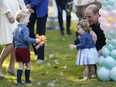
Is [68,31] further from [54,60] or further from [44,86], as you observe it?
[44,86]

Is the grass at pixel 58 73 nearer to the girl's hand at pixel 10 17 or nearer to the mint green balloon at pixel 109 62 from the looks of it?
the mint green balloon at pixel 109 62

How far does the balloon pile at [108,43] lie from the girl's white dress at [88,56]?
119 millimetres

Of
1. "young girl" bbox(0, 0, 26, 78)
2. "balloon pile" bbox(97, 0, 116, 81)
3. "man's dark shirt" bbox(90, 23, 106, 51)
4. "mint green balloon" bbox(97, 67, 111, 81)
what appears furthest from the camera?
"man's dark shirt" bbox(90, 23, 106, 51)

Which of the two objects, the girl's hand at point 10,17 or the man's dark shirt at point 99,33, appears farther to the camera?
the man's dark shirt at point 99,33

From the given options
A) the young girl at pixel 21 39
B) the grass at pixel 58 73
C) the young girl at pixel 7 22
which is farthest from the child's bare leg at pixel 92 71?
the young girl at pixel 7 22

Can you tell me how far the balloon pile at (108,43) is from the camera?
18.7 feet

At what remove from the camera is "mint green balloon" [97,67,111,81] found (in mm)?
5824

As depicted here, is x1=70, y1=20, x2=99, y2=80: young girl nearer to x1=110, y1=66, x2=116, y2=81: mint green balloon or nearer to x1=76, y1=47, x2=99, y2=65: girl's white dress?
x1=76, y1=47, x2=99, y2=65: girl's white dress

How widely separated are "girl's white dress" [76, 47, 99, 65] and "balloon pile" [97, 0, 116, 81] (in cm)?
12

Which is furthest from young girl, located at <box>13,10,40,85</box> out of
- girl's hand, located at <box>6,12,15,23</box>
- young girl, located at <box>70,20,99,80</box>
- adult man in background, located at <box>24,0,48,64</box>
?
adult man in background, located at <box>24,0,48,64</box>

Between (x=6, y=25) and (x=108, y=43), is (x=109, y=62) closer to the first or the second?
(x=108, y=43)

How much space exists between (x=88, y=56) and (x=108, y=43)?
1.23 feet

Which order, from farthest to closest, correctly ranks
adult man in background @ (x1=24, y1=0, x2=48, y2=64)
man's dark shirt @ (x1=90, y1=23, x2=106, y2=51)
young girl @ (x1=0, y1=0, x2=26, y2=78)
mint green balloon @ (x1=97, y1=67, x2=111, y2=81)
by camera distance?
adult man in background @ (x1=24, y1=0, x2=48, y2=64) < man's dark shirt @ (x1=90, y1=23, x2=106, y2=51) < young girl @ (x1=0, y1=0, x2=26, y2=78) < mint green balloon @ (x1=97, y1=67, x2=111, y2=81)

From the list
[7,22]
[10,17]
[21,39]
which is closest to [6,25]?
[7,22]
